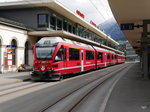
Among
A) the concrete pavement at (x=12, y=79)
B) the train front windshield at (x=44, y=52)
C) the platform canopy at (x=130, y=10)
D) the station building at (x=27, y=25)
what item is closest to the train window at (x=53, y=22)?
the station building at (x=27, y=25)

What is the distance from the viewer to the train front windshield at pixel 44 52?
55.7 feet

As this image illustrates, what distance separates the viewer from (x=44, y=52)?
17281mm

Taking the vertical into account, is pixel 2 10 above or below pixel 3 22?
above

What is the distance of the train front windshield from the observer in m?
17.0

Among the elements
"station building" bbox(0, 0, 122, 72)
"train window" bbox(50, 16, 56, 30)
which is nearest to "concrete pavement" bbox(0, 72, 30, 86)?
"station building" bbox(0, 0, 122, 72)

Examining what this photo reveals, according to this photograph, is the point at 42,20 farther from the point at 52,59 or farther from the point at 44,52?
the point at 52,59

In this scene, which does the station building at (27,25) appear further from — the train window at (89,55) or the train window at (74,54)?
the train window at (74,54)

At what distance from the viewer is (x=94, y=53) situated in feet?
97.3

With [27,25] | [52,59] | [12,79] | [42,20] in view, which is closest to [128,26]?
[52,59]

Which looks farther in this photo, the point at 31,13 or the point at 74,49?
the point at 31,13

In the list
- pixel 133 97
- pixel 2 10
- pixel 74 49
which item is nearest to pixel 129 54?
pixel 2 10

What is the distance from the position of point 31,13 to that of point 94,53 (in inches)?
536

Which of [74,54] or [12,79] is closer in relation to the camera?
[12,79]

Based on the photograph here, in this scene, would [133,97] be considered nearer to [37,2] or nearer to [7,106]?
[7,106]
